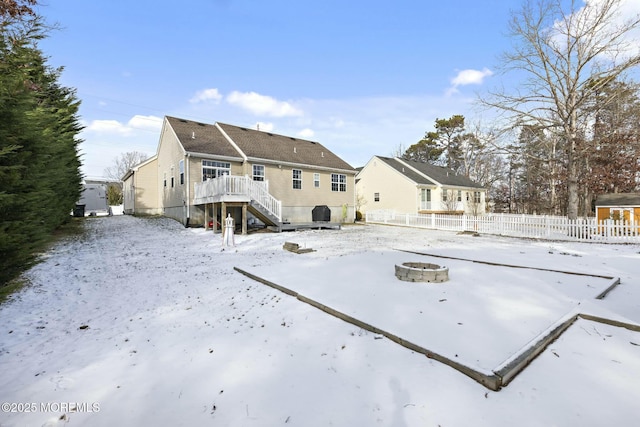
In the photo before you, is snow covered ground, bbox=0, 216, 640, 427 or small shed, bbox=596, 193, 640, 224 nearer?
snow covered ground, bbox=0, 216, 640, 427

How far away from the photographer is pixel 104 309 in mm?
5004

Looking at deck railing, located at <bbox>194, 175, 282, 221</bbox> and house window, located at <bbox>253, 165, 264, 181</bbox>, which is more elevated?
house window, located at <bbox>253, 165, 264, 181</bbox>

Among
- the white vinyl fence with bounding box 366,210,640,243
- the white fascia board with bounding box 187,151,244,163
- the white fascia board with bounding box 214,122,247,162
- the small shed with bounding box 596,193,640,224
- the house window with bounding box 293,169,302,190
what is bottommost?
the white vinyl fence with bounding box 366,210,640,243

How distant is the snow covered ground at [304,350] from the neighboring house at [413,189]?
21.2 meters

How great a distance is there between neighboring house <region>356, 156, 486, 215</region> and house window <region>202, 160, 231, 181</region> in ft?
53.9

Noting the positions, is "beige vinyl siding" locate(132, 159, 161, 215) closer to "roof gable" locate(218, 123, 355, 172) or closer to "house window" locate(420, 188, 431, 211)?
"roof gable" locate(218, 123, 355, 172)

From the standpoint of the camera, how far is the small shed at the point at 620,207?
14.8 metres

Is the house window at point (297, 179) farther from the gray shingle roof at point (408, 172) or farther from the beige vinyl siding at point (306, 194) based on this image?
the gray shingle roof at point (408, 172)

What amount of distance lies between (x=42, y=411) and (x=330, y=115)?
2392cm

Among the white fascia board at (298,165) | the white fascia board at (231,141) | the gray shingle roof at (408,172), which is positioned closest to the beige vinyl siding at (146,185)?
the white fascia board at (231,141)

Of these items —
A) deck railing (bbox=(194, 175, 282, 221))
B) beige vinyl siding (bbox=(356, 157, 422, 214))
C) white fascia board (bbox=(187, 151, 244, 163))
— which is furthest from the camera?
beige vinyl siding (bbox=(356, 157, 422, 214))

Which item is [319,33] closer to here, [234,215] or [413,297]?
[234,215]

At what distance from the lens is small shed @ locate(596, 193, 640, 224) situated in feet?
48.5

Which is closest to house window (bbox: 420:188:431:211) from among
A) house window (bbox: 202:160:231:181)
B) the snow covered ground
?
house window (bbox: 202:160:231:181)
